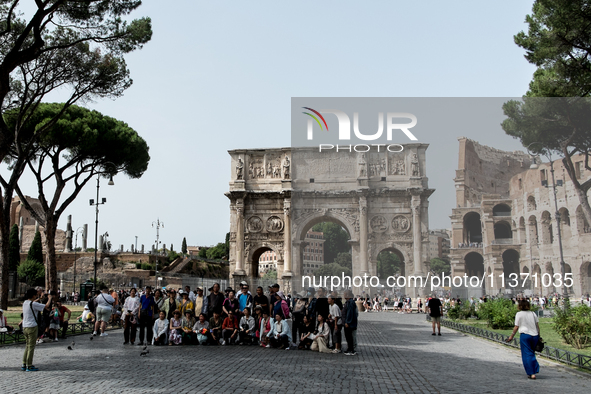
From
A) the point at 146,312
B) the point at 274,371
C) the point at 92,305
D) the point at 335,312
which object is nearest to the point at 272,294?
the point at 335,312

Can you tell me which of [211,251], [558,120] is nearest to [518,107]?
[558,120]

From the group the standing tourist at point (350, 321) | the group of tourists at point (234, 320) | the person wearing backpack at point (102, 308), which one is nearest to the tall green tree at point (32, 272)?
the person wearing backpack at point (102, 308)

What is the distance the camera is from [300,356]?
9.77 metres

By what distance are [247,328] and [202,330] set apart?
99cm

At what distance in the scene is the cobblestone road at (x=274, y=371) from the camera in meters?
6.49

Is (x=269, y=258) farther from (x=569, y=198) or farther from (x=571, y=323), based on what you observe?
(x=571, y=323)

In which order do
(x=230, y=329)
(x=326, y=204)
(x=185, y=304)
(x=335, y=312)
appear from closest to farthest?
1. (x=335, y=312)
2. (x=230, y=329)
3. (x=185, y=304)
4. (x=326, y=204)

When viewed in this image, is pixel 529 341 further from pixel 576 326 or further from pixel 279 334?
pixel 279 334

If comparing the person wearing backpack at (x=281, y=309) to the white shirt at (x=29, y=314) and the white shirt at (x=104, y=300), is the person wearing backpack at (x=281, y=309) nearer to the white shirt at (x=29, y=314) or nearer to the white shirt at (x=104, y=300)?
the white shirt at (x=104, y=300)

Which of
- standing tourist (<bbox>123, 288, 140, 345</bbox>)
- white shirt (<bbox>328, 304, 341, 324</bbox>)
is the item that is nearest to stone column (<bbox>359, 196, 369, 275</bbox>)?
white shirt (<bbox>328, 304, 341, 324</bbox>)

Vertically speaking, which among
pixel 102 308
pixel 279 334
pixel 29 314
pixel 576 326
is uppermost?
pixel 29 314

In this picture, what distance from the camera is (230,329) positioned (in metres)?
11.5

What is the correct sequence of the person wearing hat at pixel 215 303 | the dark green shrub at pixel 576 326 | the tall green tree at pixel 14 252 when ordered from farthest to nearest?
1. the tall green tree at pixel 14 252
2. the person wearing hat at pixel 215 303
3. the dark green shrub at pixel 576 326

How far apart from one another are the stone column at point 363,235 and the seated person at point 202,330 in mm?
20253
